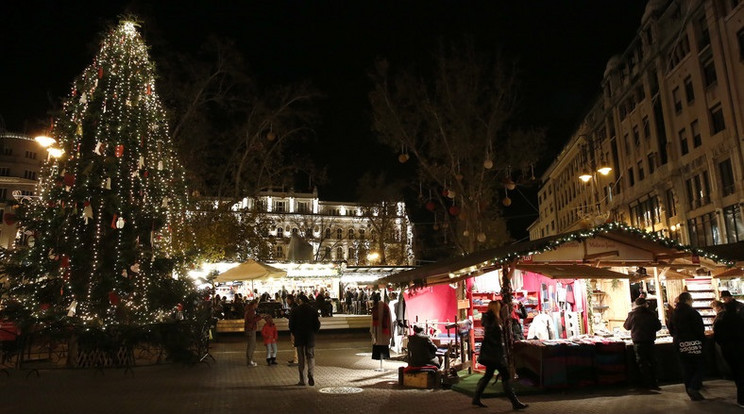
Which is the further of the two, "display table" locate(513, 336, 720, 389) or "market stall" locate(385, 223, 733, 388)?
"market stall" locate(385, 223, 733, 388)

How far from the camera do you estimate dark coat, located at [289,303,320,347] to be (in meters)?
10.2

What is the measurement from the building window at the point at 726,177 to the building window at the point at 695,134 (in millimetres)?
2566

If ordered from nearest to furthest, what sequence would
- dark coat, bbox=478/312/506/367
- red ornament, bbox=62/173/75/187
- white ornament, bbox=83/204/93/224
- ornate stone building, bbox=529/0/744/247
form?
dark coat, bbox=478/312/506/367
white ornament, bbox=83/204/93/224
red ornament, bbox=62/173/75/187
ornate stone building, bbox=529/0/744/247

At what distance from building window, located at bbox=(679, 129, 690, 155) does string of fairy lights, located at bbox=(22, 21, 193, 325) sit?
1038 inches

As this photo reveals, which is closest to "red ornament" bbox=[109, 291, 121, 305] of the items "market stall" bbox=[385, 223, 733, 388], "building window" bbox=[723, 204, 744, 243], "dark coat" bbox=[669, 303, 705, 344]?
"market stall" bbox=[385, 223, 733, 388]

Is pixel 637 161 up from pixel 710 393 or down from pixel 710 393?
up

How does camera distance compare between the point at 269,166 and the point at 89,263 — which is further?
the point at 269,166

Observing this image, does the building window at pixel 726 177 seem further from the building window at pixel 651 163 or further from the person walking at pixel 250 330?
the person walking at pixel 250 330

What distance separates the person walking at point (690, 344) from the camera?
8.34 meters

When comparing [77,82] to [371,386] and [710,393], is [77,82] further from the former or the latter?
[710,393]

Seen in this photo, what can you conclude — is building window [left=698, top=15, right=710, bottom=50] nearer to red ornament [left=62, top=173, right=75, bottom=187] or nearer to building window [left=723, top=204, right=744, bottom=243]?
building window [left=723, top=204, right=744, bottom=243]

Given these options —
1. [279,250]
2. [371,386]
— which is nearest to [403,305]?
[371,386]

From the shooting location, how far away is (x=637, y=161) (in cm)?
3484

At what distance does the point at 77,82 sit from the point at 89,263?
5.32 meters
